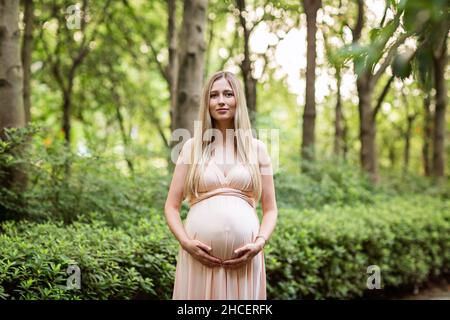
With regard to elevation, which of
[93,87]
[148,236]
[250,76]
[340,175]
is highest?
[93,87]

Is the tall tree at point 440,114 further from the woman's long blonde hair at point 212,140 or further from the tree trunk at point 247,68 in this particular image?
the woman's long blonde hair at point 212,140

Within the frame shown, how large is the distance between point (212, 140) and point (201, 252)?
748 mm

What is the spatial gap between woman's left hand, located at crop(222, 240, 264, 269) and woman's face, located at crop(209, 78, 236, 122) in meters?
0.81

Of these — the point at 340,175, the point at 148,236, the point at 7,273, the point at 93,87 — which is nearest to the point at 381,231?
the point at 340,175

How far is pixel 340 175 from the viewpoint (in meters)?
11.1

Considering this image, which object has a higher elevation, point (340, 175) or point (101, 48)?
point (101, 48)

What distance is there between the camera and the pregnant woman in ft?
10.8

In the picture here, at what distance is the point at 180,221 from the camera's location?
136 inches

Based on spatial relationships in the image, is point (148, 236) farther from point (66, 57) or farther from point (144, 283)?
point (66, 57)

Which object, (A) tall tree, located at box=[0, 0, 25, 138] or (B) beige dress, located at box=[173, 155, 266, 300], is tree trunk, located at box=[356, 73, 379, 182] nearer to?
(A) tall tree, located at box=[0, 0, 25, 138]

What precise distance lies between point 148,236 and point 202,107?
2086 millimetres

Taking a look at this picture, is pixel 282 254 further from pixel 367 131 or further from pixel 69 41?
pixel 69 41

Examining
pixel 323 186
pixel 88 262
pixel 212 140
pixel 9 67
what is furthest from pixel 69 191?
pixel 323 186

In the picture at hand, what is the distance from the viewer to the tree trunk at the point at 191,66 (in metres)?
7.40
